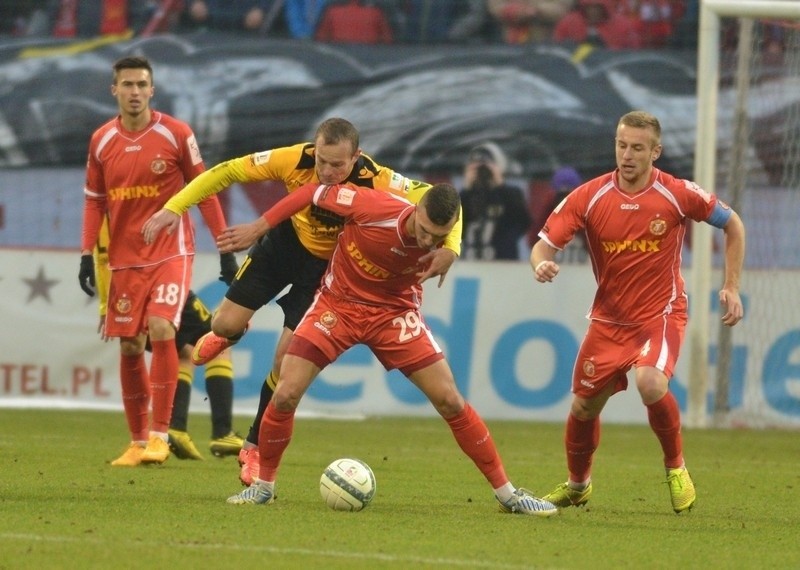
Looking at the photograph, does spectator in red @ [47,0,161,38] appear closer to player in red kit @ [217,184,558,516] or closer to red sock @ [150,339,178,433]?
red sock @ [150,339,178,433]

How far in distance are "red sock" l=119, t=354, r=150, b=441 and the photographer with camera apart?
6224 millimetres

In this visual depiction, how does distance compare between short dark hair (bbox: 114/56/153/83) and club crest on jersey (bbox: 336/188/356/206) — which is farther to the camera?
short dark hair (bbox: 114/56/153/83)

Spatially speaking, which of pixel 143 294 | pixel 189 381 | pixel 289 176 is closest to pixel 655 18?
pixel 189 381

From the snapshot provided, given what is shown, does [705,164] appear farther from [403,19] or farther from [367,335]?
[367,335]

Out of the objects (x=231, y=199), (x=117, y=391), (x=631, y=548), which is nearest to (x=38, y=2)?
(x=231, y=199)

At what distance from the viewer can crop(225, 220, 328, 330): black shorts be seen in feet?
28.1

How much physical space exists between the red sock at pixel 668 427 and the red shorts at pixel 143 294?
10.5 feet

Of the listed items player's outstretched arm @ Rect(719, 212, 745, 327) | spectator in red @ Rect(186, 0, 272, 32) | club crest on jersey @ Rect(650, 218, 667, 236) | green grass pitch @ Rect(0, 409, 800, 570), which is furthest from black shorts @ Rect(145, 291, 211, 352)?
spectator in red @ Rect(186, 0, 272, 32)

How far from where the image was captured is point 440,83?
16.6 metres

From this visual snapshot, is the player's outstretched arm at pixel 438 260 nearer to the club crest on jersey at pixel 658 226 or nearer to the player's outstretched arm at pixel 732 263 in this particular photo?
the club crest on jersey at pixel 658 226

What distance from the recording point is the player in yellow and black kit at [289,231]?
289 inches

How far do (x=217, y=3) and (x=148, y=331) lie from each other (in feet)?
29.4

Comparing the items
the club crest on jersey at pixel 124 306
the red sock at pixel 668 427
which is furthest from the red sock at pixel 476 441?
the club crest on jersey at pixel 124 306

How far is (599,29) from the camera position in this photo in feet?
58.2
